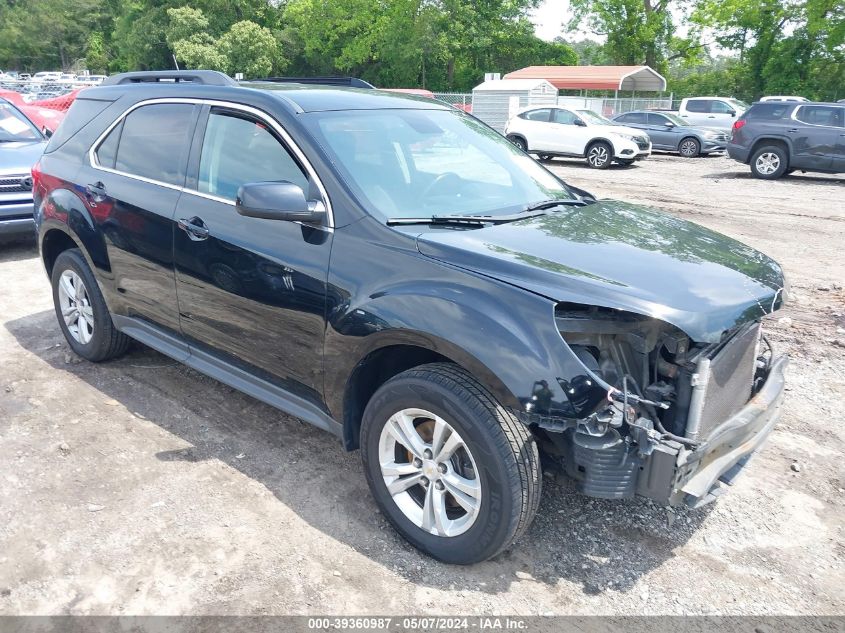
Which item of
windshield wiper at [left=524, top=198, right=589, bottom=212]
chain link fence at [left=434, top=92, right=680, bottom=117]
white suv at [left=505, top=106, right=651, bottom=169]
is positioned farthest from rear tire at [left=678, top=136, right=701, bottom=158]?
windshield wiper at [left=524, top=198, right=589, bottom=212]

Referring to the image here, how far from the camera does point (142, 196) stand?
4.13 metres

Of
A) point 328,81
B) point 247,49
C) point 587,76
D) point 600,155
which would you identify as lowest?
point 600,155

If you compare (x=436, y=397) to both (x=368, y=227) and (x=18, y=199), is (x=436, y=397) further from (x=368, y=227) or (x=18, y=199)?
(x=18, y=199)

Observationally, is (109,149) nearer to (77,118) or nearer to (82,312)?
(77,118)

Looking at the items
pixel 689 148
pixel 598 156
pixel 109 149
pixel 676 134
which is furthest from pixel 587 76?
pixel 109 149

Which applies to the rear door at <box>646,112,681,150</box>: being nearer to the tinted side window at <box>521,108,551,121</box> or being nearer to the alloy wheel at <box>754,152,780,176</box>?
the tinted side window at <box>521,108,551,121</box>

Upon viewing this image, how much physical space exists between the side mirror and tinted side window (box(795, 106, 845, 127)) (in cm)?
1544

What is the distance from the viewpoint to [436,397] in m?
2.78

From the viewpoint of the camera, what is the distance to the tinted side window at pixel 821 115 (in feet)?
49.2

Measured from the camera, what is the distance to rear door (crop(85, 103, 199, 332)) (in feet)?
13.1

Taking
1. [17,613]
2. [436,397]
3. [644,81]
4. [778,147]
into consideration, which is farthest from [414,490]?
[644,81]

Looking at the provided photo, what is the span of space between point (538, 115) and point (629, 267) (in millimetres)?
17924

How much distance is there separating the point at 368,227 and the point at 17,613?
209 cm

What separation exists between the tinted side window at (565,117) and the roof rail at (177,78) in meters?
15.9
